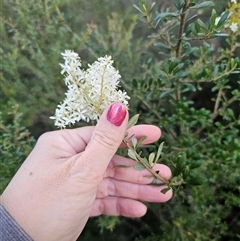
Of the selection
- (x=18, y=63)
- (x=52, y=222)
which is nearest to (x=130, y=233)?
(x=52, y=222)

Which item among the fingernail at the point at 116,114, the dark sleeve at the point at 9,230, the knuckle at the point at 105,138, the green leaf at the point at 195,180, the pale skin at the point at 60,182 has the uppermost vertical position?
the fingernail at the point at 116,114

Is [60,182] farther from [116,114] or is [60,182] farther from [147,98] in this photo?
[147,98]

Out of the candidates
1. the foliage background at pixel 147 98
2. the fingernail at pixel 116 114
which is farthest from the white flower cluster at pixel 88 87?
the foliage background at pixel 147 98

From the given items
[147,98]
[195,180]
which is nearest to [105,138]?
[195,180]

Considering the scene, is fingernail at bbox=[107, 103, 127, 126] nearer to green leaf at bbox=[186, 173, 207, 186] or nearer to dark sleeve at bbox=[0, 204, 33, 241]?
green leaf at bbox=[186, 173, 207, 186]

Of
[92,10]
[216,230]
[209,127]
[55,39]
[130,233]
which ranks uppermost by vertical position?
[92,10]

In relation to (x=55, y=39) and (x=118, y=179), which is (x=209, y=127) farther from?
(x=55, y=39)

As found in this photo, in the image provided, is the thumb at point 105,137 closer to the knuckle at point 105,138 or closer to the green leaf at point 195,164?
the knuckle at point 105,138
